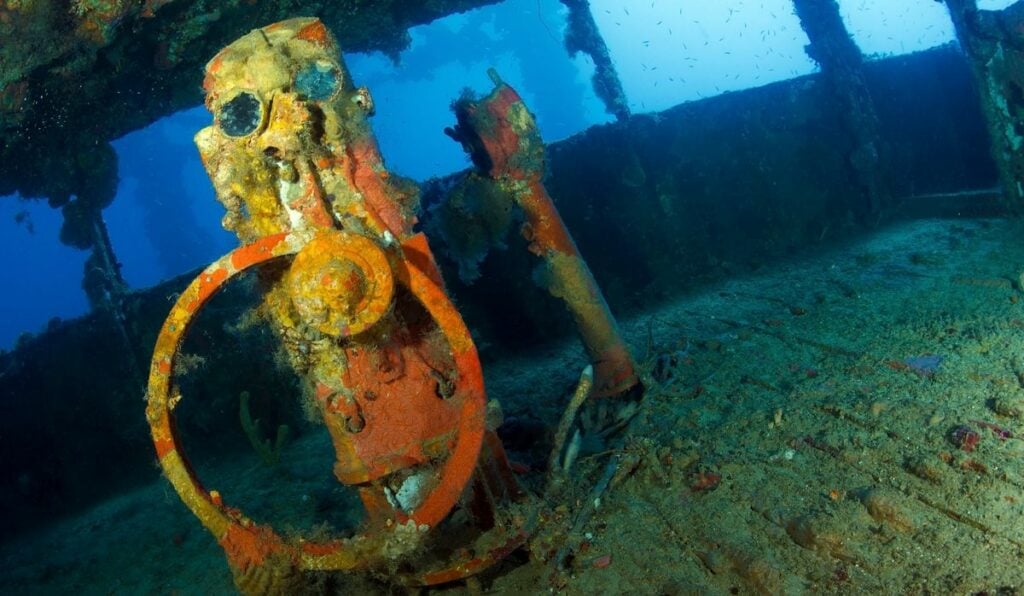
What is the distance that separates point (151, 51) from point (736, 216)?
22.3ft

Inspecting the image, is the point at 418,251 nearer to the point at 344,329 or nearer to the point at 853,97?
the point at 344,329

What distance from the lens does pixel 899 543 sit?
2.10m

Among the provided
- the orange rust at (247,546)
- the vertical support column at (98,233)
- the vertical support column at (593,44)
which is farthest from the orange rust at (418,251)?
the vertical support column at (593,44)

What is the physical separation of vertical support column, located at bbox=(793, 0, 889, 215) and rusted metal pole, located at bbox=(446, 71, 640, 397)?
5168 millimetres

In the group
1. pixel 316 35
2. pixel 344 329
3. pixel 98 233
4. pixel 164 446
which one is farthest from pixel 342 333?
pixel 98 233

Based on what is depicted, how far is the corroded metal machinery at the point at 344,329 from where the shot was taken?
2182mm

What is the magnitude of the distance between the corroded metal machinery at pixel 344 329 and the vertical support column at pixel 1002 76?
19.9 feet

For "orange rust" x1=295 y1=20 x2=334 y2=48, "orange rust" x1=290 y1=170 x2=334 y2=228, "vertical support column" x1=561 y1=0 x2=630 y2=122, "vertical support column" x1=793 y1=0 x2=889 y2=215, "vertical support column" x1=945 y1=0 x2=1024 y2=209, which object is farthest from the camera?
"vertical support column" x1=561 y1=0 x2=630 y2=122

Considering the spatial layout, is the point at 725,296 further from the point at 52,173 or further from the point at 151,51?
the point at 52,173

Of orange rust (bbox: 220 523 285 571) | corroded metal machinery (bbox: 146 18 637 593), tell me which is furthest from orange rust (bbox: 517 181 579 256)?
orange rust (bbox: 220 523 285 571)

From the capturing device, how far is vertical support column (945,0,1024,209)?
5242 mm

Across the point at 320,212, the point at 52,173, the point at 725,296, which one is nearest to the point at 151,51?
the point at 52,173

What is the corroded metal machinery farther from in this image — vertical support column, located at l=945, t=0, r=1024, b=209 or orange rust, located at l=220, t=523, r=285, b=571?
vertical support column, located at l=945, t=0, r=1024, b=209

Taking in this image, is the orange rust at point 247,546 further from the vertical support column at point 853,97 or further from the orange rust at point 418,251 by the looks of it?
the vertical support column at point 853,97
